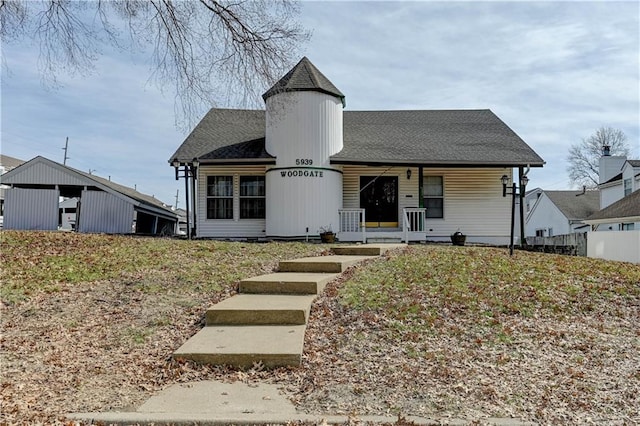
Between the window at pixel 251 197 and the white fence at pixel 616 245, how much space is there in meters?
12.8

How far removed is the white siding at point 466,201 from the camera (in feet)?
54.2

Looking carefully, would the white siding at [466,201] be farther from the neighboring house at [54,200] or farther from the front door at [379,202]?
the neighboring house at [54,200]

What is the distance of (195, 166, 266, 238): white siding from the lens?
52.9 feet

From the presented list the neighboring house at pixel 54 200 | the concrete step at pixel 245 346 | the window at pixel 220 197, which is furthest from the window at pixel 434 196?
the concrete step at pixel 245 346

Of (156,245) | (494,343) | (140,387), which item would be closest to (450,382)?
(494,343)

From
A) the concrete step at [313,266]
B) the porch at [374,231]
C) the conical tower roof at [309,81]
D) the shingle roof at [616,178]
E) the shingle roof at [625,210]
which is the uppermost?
the conical tower roof at [309,81]

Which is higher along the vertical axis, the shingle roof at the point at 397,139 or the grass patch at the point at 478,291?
the shingle roof at the point at 397,139

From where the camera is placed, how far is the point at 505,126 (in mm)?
18438

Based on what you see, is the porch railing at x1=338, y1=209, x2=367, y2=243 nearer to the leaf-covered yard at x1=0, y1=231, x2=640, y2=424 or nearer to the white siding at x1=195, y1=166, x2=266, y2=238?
the white siding at x1=195, y1=166, x2=266, y2=238

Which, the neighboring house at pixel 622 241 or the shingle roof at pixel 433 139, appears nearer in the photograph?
the shingle roof at pixel 433 139

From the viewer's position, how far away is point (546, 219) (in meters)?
37.3

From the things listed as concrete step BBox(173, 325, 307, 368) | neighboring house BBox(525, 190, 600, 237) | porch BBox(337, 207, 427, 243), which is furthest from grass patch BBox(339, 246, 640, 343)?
neighboring house BBox(525, 190, 600, 237)

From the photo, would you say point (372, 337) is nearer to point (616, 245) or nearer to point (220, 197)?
point (220, 197)

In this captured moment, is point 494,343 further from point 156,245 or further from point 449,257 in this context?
point 156,245
